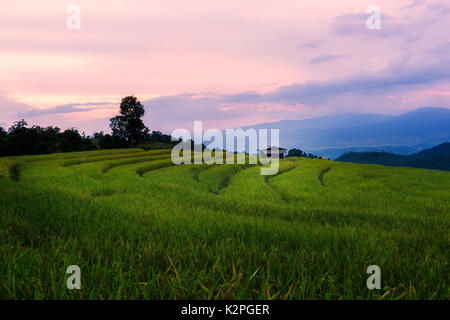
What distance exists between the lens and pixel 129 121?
63531mm

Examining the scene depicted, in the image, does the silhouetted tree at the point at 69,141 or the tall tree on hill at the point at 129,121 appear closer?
the silhouetted tree at the point at 69,141

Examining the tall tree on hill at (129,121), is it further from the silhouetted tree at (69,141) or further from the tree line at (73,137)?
the silhouetted tree at (69,141)

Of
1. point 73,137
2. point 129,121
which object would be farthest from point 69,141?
point 129,121

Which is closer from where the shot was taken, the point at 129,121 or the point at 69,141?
the point at 69,141

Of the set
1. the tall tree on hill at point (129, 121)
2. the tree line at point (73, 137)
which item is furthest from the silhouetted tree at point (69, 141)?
the tall tree on hill at point (129, 121)

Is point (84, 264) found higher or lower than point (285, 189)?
higher

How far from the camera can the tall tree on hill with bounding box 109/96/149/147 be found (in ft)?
208

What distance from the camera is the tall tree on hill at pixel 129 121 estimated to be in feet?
208

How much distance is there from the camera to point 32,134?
5781cm

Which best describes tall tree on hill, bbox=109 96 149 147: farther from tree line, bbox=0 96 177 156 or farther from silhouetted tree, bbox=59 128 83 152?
silhouetted tree, bbox=59 128 83 152

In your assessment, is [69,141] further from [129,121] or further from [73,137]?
[129,121]
